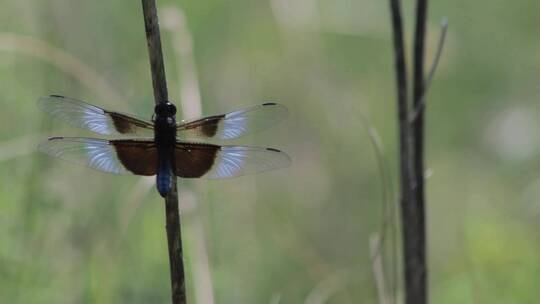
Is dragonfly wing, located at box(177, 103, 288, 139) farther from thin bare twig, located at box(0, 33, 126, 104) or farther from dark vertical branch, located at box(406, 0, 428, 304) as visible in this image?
thin bare twig, located at box(0, 33, 126, 104)

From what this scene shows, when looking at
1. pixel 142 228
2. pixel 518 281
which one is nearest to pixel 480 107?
pixel 518 281

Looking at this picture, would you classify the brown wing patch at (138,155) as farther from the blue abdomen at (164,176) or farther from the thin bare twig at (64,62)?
the thin bare twig at (64,62)

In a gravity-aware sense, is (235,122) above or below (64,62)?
below

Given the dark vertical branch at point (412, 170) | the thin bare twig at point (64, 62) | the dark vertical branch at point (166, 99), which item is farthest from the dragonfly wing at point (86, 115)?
the thin bare twig at point (64, 62)

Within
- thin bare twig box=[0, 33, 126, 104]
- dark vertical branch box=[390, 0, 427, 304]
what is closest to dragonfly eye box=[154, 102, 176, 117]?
dark vertical branch box=[390, 0, 427, 304]

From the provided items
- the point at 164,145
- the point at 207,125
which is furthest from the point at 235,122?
the point at 164,145

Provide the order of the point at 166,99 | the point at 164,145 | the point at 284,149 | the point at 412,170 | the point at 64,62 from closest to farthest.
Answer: the point at 166,99
the point at 164,145
the point at 412,170
the point at 64,62
the point at 284,149

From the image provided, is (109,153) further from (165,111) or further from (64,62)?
(64,62)
